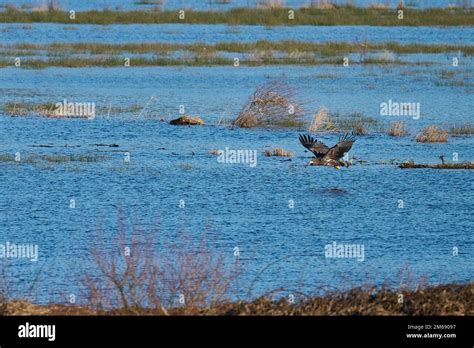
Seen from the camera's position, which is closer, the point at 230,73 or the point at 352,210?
the point at 352,210

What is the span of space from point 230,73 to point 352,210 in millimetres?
22106

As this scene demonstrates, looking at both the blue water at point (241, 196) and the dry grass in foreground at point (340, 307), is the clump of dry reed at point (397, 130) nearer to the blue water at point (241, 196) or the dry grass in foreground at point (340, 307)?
the blue water at point (241, 196)

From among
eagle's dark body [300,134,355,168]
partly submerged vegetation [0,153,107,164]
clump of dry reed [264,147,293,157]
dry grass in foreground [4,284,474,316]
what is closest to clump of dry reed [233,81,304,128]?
clump of dry reed [264,147,293,157]

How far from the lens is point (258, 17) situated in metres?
63.5

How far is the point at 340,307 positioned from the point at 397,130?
18.5m

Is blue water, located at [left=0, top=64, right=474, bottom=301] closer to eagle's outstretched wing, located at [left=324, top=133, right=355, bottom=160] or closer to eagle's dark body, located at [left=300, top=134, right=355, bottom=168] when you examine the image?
eagle's dark body, located at [left=300, top=134, right=355, bottom=168]

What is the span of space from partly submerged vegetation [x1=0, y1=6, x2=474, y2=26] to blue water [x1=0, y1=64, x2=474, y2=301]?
88.2ft

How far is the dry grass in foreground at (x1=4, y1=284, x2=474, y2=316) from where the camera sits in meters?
10.8

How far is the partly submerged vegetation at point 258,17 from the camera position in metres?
62.8

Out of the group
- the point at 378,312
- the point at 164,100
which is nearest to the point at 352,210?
the point at 378,312

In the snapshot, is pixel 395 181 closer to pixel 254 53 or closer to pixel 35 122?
pixel 35 122

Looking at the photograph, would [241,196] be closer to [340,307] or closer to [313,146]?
[313,146]


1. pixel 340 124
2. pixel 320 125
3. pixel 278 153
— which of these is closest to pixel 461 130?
pixel 340 124

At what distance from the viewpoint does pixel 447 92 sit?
3819 cm
